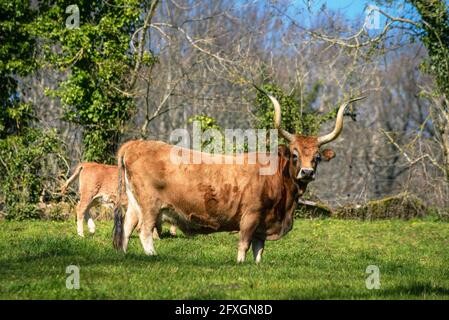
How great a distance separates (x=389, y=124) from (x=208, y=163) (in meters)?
46.4

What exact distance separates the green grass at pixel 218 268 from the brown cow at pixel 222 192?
0.50m

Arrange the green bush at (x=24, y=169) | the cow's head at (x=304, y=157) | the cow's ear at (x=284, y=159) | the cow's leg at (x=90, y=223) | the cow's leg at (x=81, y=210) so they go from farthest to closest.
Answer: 1. the green bush at (x=24, y=169)
2. the cow's leg at (x=90, y=223)
3. the cow's leg at (x=81, y=210)
4. the cow's ear at (x=284, y=159)
5. the cow's head at (x=304, y=157)

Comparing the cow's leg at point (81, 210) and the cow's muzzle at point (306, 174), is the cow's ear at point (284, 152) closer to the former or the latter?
the cow's muzzle at point (306, 174)

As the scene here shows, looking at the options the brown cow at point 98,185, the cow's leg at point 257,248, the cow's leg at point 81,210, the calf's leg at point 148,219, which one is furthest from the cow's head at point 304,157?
the brown cow at point 98,185

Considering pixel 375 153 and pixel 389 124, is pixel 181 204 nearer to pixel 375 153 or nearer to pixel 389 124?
pixel 375 153

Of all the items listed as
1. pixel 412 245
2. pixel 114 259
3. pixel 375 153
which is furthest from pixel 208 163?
pixel 375 153

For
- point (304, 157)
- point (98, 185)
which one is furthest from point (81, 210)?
point (304, 157)

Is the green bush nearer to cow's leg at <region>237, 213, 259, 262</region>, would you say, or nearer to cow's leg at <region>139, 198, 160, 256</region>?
cow's leg at <region>139, 198, 160, 256</region>

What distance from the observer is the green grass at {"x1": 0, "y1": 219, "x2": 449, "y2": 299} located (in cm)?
779

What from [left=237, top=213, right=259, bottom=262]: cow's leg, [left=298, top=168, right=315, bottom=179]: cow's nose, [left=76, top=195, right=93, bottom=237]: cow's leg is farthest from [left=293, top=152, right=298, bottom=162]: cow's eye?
[left=76, top=195, right=93, bottom=237]: cow's leg

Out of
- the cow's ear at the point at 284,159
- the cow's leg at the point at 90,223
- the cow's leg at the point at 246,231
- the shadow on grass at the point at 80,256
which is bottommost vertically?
the cow's leg at the point at 90,223

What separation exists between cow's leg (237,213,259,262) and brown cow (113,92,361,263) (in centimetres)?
1

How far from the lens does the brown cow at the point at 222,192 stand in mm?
11250

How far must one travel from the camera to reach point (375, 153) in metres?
49.8
